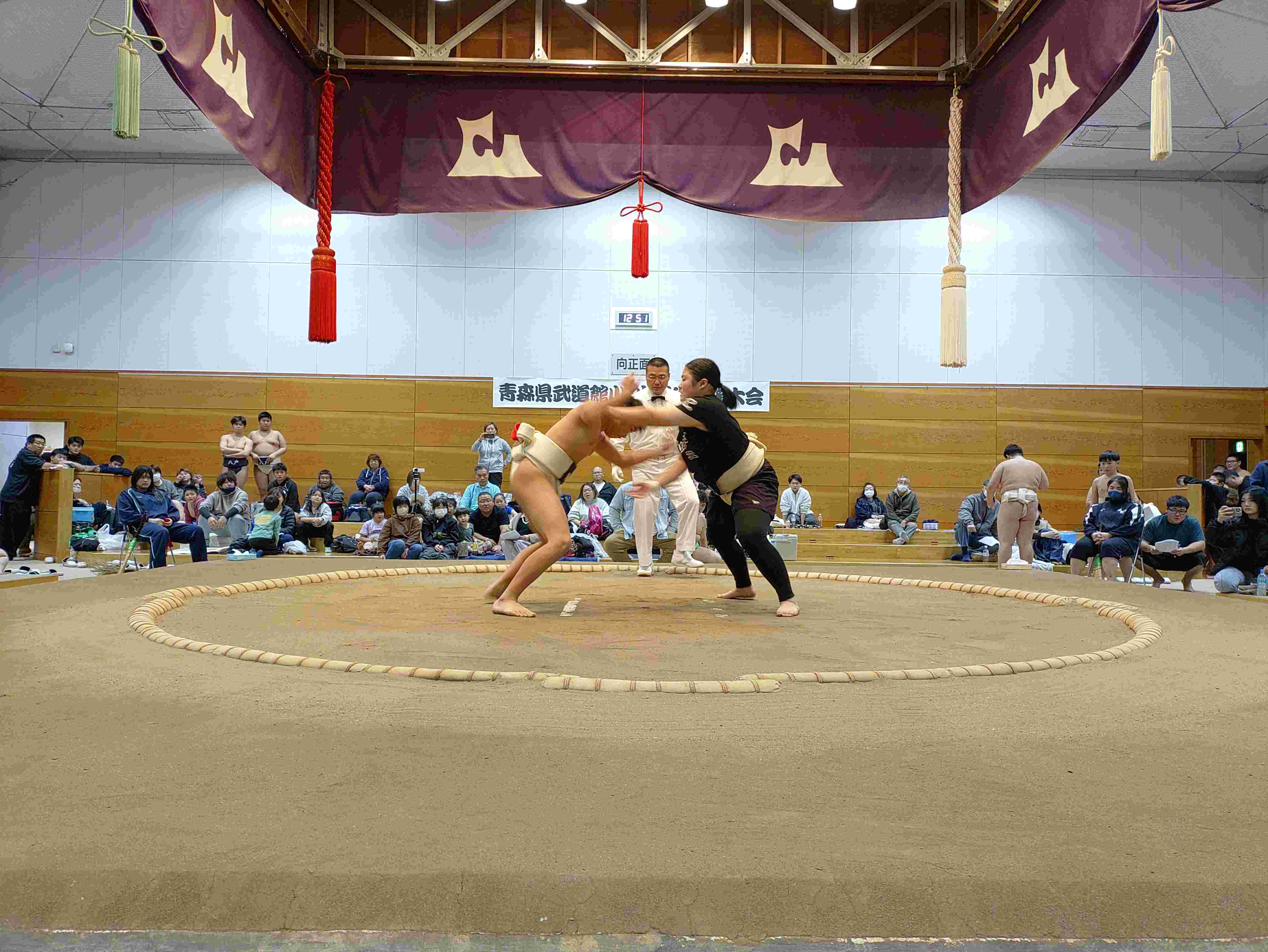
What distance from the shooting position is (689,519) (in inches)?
194

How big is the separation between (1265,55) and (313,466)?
924 cm

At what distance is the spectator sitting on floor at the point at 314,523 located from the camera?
7.53 metres

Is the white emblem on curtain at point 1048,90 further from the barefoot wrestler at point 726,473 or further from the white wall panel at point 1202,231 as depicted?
the white wall panel at point 1202,231

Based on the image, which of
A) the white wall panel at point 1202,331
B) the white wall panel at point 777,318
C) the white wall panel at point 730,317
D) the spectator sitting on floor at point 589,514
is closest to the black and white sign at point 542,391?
the white wall panel at point 730,317

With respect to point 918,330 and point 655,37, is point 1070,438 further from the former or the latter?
point 655,37

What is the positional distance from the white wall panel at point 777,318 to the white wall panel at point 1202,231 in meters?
4.16

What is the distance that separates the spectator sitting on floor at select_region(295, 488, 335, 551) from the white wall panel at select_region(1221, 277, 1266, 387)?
9295 mm

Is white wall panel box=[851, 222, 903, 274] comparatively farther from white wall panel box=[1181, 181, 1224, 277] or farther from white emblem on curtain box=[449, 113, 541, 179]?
white emblem on curtain box=[449, 113, 541, 179]

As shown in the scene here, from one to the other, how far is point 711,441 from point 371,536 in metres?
4.62

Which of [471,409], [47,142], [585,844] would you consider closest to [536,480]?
[585,844]

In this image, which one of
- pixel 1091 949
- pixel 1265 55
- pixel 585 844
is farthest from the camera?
pixel 1265 55

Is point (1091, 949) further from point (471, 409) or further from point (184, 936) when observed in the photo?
point (471, 409)

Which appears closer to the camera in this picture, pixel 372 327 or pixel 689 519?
pixel 689 519

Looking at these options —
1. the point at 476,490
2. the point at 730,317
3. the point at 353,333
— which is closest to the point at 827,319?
the point at 730,317
